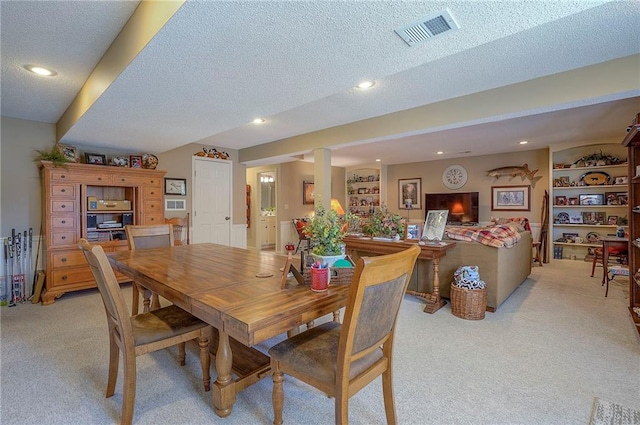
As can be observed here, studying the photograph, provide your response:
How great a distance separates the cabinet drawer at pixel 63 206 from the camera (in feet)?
11.9

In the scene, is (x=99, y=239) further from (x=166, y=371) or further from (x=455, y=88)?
(x=455, y=88)

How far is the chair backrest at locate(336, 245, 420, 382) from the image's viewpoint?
115 centimetres

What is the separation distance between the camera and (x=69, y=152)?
12.8ft

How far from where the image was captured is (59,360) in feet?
7.44

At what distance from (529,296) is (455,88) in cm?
275

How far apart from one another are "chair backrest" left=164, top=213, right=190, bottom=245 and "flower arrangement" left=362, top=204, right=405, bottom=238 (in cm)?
284

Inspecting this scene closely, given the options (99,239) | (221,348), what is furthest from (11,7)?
(99,239)

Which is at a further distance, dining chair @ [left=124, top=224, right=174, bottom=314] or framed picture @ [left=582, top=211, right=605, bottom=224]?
framed picture @ [left=582, top=211, right=605, bottom=224]

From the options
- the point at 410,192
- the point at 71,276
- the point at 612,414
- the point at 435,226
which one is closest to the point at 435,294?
the point at 435,226

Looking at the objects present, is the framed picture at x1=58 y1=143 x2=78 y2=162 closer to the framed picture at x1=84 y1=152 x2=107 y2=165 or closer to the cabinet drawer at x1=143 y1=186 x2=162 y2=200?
the framed picture at x1=84 y1=152 x2=107 y2=165

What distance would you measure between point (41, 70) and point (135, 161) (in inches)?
80.2

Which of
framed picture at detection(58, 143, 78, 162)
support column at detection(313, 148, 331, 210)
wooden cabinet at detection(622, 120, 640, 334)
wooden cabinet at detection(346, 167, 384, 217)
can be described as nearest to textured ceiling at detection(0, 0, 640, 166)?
framed picture at detection(58, 143, 78, 162)

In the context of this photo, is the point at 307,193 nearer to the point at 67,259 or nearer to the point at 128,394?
the point at 67,259

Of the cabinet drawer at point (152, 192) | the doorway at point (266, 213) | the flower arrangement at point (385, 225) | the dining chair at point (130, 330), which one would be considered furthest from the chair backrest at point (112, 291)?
the doorway at point (266, 213)
